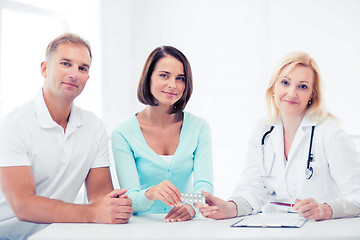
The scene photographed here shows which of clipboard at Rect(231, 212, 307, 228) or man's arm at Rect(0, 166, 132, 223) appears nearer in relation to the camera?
clipboard at Rect(231, 212, 307, 228)

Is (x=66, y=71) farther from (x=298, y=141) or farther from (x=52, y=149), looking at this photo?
(x=298, y=141)

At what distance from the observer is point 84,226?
4.62 ft

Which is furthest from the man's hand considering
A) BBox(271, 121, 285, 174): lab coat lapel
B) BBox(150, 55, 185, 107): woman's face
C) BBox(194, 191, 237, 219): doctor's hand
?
BBox(271, 121, 285, 174): lab coat lapel

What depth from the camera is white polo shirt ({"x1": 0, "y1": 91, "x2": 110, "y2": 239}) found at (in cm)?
174

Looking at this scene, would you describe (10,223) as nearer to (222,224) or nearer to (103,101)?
(222,224)

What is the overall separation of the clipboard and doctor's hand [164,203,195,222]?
0.20 metres

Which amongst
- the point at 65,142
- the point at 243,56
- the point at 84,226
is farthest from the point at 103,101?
the point at 84,226

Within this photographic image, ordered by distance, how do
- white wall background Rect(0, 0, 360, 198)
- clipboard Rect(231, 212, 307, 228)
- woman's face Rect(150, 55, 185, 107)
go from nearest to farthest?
1. clipboard Rect(231, 212, 307, 228)
2. woman's face Rect(150, 55, 185, 107)
3. white wall background Rect(0, 0, 360, 198)

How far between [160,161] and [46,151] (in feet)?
1.68

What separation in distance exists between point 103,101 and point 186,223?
249cm

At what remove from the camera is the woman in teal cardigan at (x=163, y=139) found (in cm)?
195

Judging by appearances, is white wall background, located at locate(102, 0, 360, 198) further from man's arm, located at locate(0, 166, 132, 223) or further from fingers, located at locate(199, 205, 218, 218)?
fingers, located at locate(199, 205, 218, 218)

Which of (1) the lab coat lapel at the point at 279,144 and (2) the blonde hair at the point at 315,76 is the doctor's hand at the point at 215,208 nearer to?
(1) the lab coat lapel at the point at 279,144

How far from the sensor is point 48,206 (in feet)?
5.17
